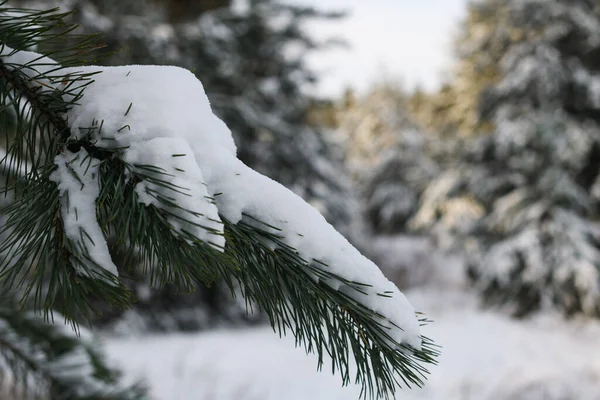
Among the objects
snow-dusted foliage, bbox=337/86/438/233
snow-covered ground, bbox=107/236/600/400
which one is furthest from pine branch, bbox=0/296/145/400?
snow-dusted foliage, bbox=337/86/438/233

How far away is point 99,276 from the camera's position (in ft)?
1.56

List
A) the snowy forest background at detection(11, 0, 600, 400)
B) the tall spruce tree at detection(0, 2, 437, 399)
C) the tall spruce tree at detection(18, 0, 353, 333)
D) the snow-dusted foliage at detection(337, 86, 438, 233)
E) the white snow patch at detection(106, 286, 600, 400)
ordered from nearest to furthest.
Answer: the tall spruce tree at detection(0, 2, 437, 399)
the white snow patch at detection(106, 286, 600, 400)
the snowy forest background at detection(11, 0, 600, 400)
the tall spruce tree at detection(18, 0, 353, 333)
the snow-dusted foliage at detection(337, 86, 438, 233)

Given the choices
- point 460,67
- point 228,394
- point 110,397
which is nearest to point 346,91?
point 460,67

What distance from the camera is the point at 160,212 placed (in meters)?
0.45

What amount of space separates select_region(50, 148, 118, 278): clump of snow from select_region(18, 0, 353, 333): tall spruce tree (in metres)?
3.99

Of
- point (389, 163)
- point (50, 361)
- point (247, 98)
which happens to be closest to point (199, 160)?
point (50, 361)

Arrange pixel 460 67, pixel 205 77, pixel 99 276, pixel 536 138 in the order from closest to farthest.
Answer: pixel 99 276 → pixel 205 77 → pixel 536 138 → pixel 460 67

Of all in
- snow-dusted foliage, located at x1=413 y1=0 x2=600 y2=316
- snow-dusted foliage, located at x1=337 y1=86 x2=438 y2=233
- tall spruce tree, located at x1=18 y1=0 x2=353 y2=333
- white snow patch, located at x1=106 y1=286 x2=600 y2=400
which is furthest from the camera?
snow-dusted foliage, located at x1=337 y1=86 x2=438 y2=233

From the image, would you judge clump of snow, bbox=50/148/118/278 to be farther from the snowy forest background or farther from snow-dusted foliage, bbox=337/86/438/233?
snow-dusted foliage, bbox=337/86/438/233

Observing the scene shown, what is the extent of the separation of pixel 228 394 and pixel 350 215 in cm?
448

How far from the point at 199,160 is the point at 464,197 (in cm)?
822

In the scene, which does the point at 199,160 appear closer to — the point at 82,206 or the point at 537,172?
the point at 82,206

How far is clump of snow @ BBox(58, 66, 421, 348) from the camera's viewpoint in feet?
1.54

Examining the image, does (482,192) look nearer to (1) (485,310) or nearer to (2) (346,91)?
(1) (485,310)
